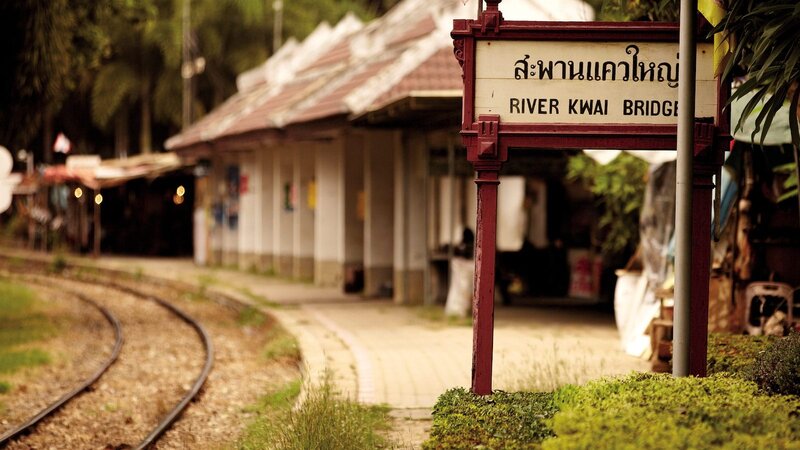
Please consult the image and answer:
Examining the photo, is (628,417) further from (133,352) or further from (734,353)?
(133,352)

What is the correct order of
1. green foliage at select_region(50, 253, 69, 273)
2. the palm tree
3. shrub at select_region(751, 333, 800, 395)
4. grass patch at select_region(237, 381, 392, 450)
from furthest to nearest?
green foliage at select_region(50, 253, 69, 273) → grass patch at select_region(237, 381, 392, 450) → the palm tree → shrub at select_region(751, 333, 800, 395)

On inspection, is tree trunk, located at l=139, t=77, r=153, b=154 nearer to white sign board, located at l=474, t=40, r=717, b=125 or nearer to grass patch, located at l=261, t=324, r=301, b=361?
grass patch, located at l=261, t=324, r=301, b=361

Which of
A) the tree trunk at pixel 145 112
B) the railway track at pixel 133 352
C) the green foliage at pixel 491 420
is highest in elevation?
the tree trunk at pixel 145 112

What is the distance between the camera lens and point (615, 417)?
5.94 meters

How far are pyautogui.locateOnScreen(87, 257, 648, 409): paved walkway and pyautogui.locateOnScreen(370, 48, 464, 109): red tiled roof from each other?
3459 millimetres

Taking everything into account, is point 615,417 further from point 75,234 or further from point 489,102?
point 75,234

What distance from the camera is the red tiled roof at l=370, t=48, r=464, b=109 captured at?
18125 mm

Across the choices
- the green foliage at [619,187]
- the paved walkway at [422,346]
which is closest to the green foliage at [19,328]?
the paved walkway at [422,346]

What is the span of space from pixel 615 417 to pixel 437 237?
1534cm

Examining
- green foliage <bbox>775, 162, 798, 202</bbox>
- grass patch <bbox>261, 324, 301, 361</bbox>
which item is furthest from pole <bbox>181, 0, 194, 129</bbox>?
green foliage <bbox>775, 162, 798, 202</bbox>

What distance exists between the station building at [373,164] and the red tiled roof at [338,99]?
0.05 metres

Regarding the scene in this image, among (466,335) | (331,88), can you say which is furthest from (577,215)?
(466,335)

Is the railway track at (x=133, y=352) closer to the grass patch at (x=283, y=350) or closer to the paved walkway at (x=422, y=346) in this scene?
the grass patch at (x=283, y=350)

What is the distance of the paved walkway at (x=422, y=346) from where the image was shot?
11492 millimetres
